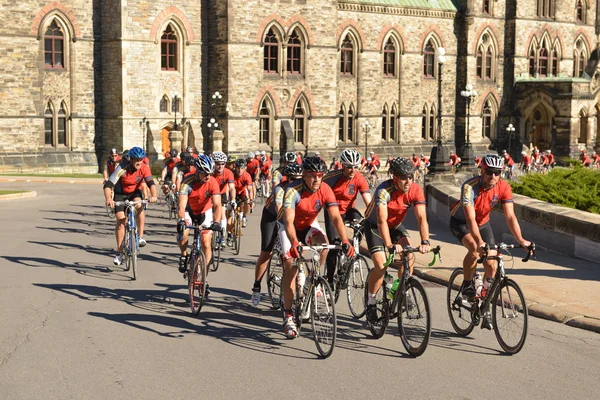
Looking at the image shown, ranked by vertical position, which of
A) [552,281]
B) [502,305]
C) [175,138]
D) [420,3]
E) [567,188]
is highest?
[420,3]

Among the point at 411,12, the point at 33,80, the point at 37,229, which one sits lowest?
the point at 37,229

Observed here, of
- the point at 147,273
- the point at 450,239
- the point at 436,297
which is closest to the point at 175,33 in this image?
the point at 450,239

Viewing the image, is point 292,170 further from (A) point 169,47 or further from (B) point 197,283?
(A) point 169,47

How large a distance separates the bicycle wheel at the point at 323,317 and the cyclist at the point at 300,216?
46 centimetres

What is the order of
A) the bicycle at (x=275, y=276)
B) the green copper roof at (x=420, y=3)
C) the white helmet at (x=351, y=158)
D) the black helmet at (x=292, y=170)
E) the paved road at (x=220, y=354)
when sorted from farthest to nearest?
1. the green copper roof at (x=420, y=3)
2. the bicycle at (x=275, y=276)
3. the white helmet at (x=351, y=158)
4. the black helmet at (x=292, y=170)
5. the paved road at (x=220, y=354)

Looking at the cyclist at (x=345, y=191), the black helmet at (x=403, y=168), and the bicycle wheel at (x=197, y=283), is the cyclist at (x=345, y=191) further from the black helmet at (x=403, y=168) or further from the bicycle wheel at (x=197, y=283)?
the bicycle wheel at (x=197, y=283)

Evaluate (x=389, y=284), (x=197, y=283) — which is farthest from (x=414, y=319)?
(x=197, y=283)

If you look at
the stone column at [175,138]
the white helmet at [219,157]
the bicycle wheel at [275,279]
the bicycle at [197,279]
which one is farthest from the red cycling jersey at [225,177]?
the stone column at [175,138]

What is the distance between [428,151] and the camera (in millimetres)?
57938

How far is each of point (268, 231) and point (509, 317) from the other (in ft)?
11.0

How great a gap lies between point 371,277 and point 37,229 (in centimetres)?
1319

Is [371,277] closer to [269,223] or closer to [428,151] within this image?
[269,223]

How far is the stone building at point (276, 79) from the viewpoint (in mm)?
44000

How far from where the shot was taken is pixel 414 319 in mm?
9828
